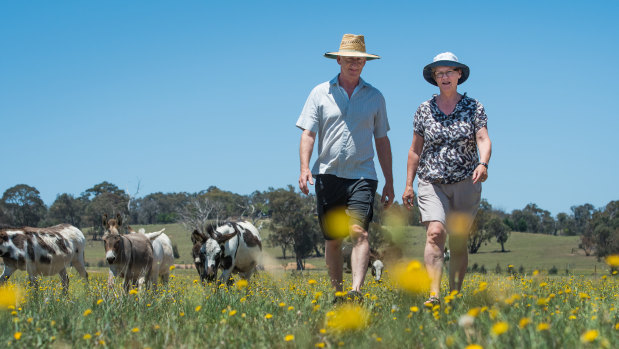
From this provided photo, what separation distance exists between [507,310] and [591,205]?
16538 cm

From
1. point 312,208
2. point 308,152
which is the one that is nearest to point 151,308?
point 308,152

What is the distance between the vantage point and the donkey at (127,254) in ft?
35.2

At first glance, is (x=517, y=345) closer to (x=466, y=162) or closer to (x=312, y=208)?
(x=466, y=162)

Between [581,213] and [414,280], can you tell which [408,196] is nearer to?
[414,280]

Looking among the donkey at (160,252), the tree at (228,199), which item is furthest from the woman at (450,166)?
the tree at (228,199)

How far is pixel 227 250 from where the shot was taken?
1170 centimetres

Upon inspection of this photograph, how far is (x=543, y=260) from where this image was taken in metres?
82.9

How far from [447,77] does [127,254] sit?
23.0 feet

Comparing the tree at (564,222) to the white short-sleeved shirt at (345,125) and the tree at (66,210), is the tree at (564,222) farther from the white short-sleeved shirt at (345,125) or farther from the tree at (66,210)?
the white short-sleeved shirt at (345,125)

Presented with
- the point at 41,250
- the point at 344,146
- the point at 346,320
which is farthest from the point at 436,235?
the point at 41,250

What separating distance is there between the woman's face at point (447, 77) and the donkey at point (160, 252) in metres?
7.69

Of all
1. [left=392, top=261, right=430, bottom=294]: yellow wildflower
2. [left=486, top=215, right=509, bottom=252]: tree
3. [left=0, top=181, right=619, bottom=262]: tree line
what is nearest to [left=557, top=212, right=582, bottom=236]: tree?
[left=0, top=181, right=619, bottom=262]: tree line

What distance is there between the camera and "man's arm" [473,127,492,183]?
Answer: 21.6ft

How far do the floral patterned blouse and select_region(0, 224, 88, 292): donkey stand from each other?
779cm
